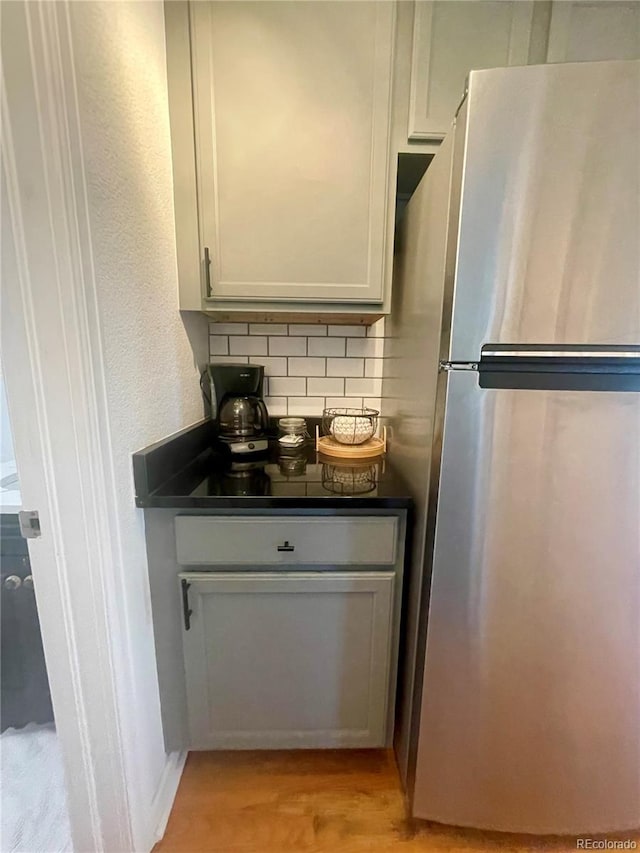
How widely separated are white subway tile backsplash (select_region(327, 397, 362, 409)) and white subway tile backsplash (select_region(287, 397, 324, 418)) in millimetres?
43

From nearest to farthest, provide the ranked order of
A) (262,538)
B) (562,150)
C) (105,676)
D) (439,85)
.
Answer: (562,150) → (105,676) → (262,538) → (439,85)

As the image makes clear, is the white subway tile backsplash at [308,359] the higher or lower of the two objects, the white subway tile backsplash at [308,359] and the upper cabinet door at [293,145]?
the lower

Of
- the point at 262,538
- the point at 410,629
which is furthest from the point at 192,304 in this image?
the point at 410,629

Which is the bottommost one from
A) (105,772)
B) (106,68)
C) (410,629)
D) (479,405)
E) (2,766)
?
(2,766)

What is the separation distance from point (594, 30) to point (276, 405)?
4.92 feet

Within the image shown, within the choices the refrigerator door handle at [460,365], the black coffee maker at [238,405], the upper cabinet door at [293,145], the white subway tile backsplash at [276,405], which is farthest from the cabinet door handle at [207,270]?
the refrigerator door handle at [460,365]

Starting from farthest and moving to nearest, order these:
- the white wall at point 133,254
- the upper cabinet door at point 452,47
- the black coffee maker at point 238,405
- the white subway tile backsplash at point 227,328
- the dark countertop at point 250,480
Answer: the white subway tile backsplash at point 227,328, the black coffee maker at point 238,405, the upper cabinet door at point 452,47, the dark countertop at point 250,480, the white wall at point 133,254

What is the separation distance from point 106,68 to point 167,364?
2.09ft

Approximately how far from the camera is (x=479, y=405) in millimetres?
772

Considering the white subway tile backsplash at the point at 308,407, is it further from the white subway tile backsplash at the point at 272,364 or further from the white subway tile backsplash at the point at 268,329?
the white subway tile backsplash at the point at 268,329

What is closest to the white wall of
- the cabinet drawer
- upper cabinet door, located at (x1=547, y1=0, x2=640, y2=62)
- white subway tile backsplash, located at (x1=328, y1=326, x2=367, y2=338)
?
the cabinet drawer

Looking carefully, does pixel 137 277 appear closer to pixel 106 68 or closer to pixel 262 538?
pixel 106 68

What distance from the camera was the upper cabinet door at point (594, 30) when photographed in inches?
39.9

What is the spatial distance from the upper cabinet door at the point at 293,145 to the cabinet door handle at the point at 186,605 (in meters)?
0.84
